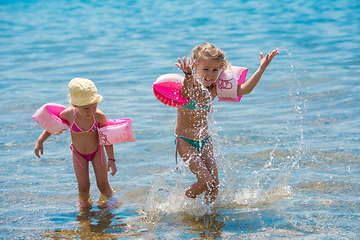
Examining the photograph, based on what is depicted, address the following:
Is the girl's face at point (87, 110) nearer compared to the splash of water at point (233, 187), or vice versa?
the girl's face at point (87, 110)

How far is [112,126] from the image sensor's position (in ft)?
14.5

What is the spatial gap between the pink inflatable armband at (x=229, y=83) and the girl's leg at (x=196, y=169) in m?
0.68

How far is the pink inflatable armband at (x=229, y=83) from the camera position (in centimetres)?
436

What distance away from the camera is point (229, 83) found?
4367mm

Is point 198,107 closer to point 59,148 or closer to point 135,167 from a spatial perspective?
point 135,167

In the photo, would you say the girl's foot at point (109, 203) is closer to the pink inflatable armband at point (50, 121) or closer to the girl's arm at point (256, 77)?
the pink inflatable armband at point (50, 121)

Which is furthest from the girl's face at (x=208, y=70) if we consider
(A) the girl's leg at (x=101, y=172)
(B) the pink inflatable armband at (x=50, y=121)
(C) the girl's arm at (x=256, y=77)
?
(B) the pink inflatable armband at (x=50, y=121)

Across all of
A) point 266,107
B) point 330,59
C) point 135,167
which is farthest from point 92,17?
point 135,167

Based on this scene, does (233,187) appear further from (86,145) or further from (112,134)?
(86,145)

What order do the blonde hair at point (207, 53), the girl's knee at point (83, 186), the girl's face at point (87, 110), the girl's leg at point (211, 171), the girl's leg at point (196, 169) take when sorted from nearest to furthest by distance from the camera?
1. the girl's face at point (87, 110)
2. the blonde hair at point (207, 53)
3. the girl's leg at point (196, 169)
4. the girl's leg at point (211, 171)
5. the girl's knee at point (83, 186)

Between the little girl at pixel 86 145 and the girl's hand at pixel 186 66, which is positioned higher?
the girl's hand at pixel 186 66

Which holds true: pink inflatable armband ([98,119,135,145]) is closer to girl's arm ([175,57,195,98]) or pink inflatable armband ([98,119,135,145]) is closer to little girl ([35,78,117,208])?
little girl ([35,78,117,208])

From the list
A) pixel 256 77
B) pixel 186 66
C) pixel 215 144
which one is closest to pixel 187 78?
pixel 186 66

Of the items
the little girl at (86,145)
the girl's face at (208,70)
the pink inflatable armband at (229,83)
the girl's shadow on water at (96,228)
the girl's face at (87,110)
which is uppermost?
the girl's face at (208,70)
